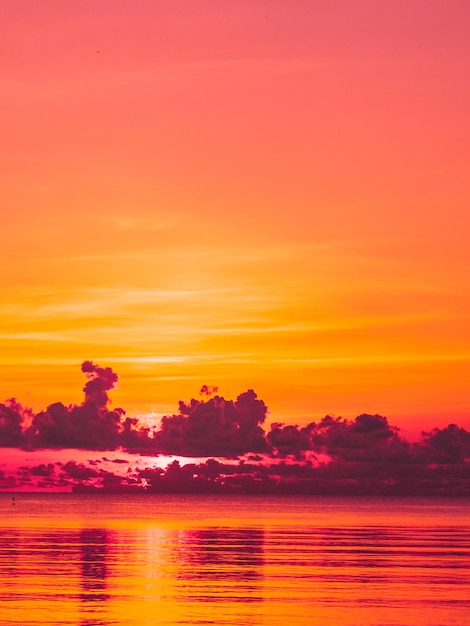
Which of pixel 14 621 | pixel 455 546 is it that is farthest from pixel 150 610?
pixel 455 546

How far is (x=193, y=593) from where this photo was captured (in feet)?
200

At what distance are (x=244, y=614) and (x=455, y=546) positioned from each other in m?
57.3

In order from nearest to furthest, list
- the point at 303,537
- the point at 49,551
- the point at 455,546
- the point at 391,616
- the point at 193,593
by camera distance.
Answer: the point at 391,616, the point at 193,593, the point at 49,551, the point at 455,546, the point at 303,537

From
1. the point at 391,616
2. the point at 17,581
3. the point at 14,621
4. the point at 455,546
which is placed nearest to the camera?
the point at 14,621

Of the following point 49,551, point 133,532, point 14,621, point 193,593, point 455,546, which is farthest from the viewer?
point 133,532

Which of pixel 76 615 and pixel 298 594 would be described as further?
pixel 298 594

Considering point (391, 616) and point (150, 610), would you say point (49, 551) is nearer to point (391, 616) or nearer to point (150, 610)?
point (150, 610)

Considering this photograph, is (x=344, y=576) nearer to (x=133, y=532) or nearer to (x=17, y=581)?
(x=17, y=581)

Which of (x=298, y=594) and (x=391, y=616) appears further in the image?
(x=298, y=594)

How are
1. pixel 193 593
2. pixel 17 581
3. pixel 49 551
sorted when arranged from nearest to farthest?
1. pixel 193 593
2. pixel 17 581
3. pixel 49 551

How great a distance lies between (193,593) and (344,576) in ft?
45.0

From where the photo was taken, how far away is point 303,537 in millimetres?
125312

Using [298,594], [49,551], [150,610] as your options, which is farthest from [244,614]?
[49,551]

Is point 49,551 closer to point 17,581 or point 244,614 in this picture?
point 17,581
